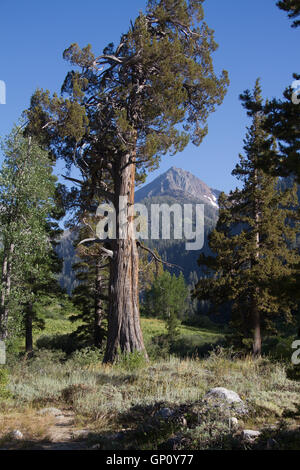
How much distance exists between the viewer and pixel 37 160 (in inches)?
506

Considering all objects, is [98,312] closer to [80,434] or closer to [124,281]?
[124,281]

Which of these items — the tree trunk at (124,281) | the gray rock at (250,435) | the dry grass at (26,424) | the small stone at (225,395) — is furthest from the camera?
the tree trunk at (124,281)

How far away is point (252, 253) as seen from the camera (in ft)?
57.9

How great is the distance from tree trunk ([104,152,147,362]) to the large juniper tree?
3cm

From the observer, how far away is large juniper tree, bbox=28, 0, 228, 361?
1181cm

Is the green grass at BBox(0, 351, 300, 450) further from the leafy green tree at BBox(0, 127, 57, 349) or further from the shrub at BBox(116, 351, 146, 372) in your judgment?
the leafy green tree at BBox(0, 127, 57, 349)

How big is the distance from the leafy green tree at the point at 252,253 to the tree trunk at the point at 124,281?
6.47m

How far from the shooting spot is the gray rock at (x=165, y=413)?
5.48m

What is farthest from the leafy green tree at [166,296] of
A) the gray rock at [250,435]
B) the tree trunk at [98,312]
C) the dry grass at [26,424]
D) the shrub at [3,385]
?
the gray rock at [250,435]

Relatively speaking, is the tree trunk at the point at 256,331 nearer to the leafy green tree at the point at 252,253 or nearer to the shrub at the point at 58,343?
the leafy green tree at the point at 252,253

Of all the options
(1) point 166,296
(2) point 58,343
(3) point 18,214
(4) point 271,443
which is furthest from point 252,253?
(1) point 166,296

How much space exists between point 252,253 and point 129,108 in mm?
8873
